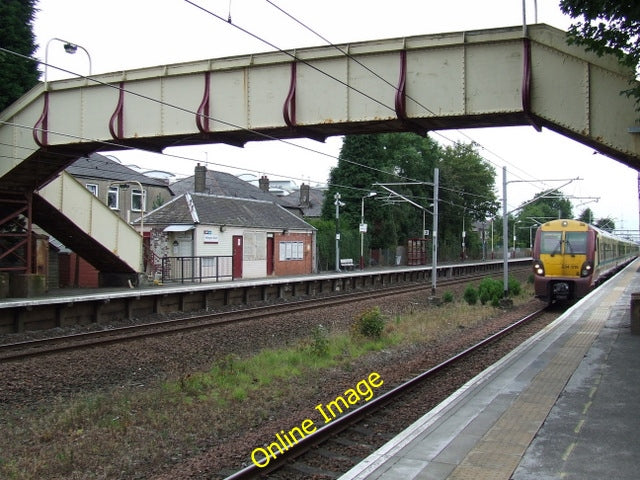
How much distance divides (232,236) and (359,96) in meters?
20.0

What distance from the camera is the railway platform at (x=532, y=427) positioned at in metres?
4.86

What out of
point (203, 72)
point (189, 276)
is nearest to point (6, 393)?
point (203, 72)

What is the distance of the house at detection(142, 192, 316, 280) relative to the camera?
29.3m

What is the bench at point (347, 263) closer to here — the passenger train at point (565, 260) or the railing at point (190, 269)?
the railing at point (190, 269)

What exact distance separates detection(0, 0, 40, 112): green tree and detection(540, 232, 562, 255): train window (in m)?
20.5

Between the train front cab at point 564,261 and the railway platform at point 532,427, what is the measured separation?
10.3 meters

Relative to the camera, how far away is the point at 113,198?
38.5 m

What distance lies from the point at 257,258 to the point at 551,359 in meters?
25.0

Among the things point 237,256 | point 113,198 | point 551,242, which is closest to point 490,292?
point 551,242

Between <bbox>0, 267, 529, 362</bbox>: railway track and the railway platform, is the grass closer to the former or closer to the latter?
the railway platform

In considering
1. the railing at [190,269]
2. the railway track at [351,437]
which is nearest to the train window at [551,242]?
the railway track at [351,437]

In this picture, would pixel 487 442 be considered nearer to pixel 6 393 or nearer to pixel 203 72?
pixel 6 393

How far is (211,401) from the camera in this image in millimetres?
8250

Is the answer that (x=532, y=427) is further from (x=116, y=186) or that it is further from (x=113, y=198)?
(x=113, y=198)
